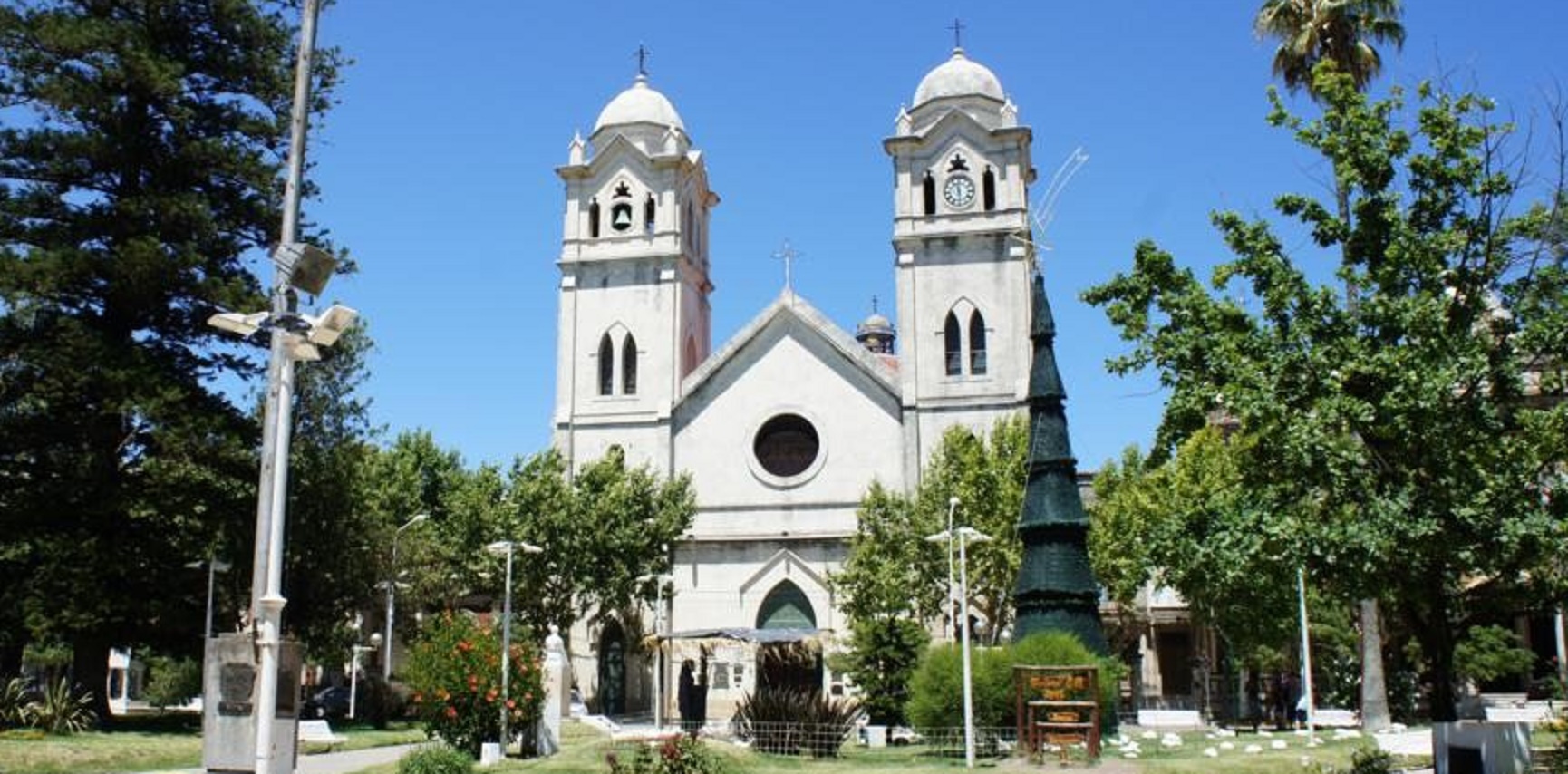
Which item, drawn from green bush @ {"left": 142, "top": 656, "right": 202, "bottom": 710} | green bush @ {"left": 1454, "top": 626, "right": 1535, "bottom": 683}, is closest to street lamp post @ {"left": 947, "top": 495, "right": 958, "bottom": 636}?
green bush @ {"left": 1454, "top": 626, "right": 1535, "bottom": 683}

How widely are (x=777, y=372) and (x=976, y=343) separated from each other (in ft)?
22.3

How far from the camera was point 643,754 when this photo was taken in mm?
16578

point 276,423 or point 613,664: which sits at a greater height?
point 276,423

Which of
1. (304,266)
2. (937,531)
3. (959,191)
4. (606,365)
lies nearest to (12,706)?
(304,266)

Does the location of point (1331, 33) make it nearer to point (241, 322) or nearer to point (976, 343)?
point (976, 343)

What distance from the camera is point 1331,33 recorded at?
27984mm

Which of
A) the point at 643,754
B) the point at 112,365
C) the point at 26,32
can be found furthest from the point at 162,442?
the point at 643,754

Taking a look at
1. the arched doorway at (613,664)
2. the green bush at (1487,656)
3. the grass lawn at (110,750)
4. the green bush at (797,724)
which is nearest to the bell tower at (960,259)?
the arched doorway at (613,664)

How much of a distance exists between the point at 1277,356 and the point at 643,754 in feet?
29.2

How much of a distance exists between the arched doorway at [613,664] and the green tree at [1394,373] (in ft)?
102

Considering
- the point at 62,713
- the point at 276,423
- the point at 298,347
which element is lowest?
the point at 62,713

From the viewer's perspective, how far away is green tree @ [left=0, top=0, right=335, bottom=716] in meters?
27.5

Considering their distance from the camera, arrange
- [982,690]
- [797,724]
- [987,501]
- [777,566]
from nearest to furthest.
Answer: [797,724] < [982,690] < [987,501] < [777,566]

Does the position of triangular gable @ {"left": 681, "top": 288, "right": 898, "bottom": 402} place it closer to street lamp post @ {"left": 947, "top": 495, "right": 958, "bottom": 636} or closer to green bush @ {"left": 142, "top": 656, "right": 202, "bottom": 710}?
street lamp post @ {"left": 947, "top": 495, "right": 958, "bottom": 636}
